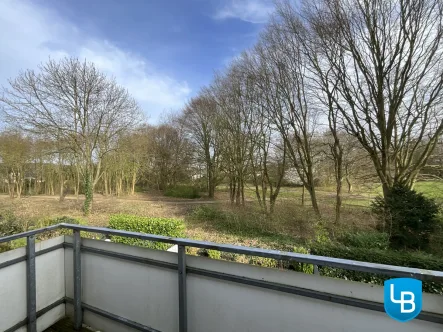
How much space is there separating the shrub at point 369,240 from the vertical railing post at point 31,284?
304 inches

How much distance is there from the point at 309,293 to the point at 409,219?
888 cm

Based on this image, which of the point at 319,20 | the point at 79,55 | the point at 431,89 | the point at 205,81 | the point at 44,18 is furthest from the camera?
the point at 205,81

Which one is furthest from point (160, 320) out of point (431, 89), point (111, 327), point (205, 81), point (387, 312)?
point (205, 81)

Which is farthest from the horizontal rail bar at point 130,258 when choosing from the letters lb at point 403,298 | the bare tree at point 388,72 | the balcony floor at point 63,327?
the bare tree at point 388,72

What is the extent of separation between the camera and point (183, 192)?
77.3 feet

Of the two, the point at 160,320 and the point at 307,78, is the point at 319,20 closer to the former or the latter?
the point at 307,78

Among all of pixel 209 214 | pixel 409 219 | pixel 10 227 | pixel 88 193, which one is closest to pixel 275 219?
pixel 209 214

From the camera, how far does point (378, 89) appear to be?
9344 millimetres

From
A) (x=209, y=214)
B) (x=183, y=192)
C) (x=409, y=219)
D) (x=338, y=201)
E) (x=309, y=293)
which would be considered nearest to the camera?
(x=309, y=293)

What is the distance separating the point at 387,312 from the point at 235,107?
13961 millimetres

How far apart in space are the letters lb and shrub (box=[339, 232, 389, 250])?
7.12 metres

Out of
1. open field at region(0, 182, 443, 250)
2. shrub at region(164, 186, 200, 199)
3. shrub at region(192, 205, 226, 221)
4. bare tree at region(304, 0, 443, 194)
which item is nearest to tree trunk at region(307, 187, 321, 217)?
open field at region(0, 182, 443, 250)

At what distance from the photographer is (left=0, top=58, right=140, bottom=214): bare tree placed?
11867mm

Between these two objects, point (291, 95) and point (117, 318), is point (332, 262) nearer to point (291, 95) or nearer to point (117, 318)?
point (117, 318)
